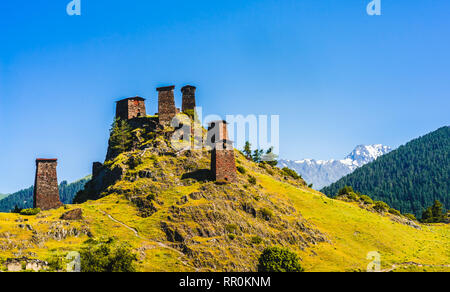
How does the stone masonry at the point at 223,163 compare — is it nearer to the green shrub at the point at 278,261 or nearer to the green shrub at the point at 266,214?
the green shrub at the point at 266,214

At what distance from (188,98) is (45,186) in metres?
47.0

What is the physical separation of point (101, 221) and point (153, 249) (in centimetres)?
1294

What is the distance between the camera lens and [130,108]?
11606 cm

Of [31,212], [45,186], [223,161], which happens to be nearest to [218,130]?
[223,161]

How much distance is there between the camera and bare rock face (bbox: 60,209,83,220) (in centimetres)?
7831

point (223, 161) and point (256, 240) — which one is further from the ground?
point (223, 161)

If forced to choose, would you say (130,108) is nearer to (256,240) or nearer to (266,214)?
(266,214)

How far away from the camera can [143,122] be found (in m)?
114

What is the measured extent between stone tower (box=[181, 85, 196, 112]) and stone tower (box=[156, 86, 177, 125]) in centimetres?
512

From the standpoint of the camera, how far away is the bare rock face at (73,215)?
257 ft

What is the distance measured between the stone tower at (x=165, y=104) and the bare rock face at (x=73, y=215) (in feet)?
127

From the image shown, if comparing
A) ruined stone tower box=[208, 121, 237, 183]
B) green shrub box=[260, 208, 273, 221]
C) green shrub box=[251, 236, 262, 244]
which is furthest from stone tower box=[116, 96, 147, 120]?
→ green shrub box=[251, 236, 262, 244]

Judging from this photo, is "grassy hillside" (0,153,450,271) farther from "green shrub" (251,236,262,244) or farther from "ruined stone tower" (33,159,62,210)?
"ruined stone tower" (33,159,62,210)
